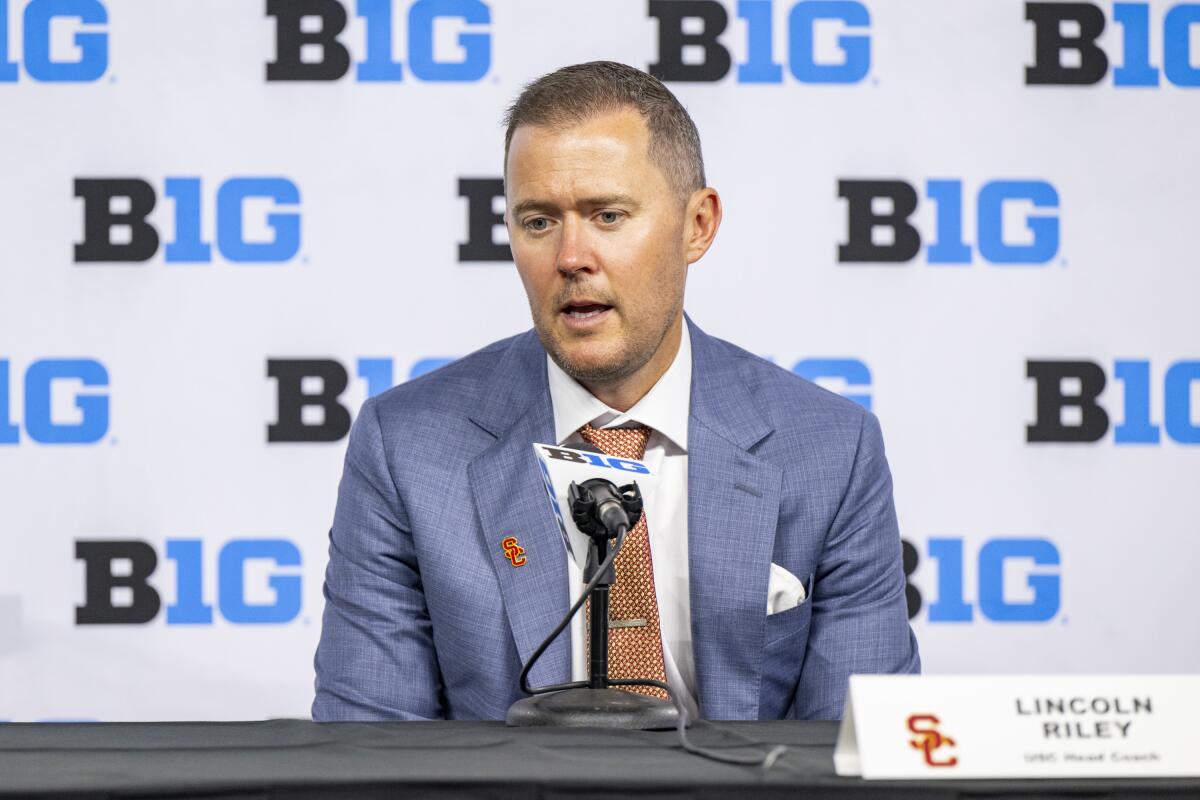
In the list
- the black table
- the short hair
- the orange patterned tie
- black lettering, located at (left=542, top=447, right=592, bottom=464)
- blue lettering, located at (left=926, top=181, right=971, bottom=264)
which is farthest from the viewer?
blue lettering, located at (left=926, top=181, right=971, bottom=264)

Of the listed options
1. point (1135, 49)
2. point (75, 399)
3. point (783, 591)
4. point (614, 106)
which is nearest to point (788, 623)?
point (783, 591)

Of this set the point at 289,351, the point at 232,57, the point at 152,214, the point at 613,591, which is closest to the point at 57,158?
the point at 152,214

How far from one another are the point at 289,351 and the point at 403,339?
0.26 m

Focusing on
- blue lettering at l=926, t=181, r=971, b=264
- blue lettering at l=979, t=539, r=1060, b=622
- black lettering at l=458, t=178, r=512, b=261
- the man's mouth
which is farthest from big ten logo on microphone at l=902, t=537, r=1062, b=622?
the man's mouth

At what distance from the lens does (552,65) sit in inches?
117

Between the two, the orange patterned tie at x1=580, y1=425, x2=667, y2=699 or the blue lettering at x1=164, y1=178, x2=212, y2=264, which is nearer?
the orange patterned tie at x1=580, y1=425, x2=667, y2=699

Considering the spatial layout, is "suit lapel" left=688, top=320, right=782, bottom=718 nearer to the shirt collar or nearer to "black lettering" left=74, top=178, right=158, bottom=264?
the shirt collar

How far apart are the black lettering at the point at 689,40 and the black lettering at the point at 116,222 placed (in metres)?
1.20

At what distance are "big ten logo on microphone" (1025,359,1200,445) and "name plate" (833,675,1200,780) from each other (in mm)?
2096

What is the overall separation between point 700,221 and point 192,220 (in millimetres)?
1413

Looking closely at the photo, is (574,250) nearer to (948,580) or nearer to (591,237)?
(591,237)

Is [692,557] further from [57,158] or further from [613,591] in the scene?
[57,158]

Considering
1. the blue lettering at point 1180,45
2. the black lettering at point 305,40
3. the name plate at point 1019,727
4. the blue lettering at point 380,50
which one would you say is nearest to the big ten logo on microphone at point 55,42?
the black lettering at point 305,40

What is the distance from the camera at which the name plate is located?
0.96 m
